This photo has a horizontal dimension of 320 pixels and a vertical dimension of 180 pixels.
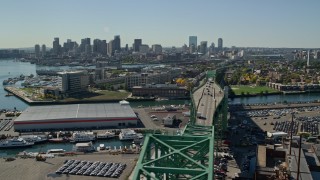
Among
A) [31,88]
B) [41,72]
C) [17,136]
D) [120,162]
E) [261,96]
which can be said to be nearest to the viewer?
[120,162]

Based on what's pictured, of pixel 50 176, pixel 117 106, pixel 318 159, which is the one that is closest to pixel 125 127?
pixel 117 106

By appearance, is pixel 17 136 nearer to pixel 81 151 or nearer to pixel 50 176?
pixel 81 151

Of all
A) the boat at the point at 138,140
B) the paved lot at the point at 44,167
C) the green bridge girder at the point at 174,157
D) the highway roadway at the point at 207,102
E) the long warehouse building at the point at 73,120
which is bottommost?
the paved lot at the point at 44,167

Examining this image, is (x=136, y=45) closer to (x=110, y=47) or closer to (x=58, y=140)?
(x=110, y=47)

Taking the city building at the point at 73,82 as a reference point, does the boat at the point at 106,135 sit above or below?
below

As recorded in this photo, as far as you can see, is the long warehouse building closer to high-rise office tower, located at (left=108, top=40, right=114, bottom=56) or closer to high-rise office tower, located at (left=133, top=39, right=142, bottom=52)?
high-rise office tower, located at (left=108, top=40, right=114, bottom=56)

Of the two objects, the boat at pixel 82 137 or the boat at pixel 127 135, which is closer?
the boat at pixel 82 137

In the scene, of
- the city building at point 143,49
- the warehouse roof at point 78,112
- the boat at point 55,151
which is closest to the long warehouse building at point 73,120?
the warehouse roof at point 78,112

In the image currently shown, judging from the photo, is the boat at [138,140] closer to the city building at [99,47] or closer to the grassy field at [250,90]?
the grassy field at [250,90]
